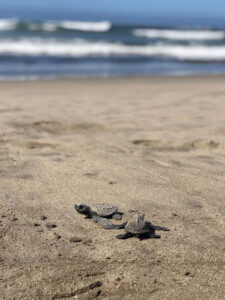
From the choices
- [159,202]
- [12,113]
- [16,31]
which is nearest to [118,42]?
[16,31]

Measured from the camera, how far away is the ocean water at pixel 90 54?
11.3 m

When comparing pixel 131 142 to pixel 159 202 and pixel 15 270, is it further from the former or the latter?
pixel 15 270

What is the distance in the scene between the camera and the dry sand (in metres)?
2.25

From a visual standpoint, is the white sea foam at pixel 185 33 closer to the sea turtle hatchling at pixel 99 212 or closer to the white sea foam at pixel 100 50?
the white sea foam at pixel 100 50

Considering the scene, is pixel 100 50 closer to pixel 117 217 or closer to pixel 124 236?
pixel 117 217

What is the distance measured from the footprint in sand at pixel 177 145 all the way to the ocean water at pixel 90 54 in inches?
212

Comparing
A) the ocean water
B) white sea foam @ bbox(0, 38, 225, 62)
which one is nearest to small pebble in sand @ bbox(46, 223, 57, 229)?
the ocean water

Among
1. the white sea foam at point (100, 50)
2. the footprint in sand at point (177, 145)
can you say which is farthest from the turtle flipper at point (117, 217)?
the white sea foam at point (100, 50)

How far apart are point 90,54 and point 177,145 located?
11645mm

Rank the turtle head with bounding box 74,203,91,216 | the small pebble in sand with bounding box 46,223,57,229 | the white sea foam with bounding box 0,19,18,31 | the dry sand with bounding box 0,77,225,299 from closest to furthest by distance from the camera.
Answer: the dry sand with bounding box 0,77,225,299 → the small pebble in sand with bounding box 46,223,57,229 → the turtle head with bounding box 74,203,91,216 → the white sea foam with bounding box 0,19,18,31

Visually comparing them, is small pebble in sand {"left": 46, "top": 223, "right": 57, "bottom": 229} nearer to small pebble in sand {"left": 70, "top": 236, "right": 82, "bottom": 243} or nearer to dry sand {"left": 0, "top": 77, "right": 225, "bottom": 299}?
dry sand {"left": 0, "top": 77, "right": 225, "bottom": 299}

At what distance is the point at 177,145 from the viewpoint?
173 inches

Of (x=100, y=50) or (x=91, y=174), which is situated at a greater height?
(x=91, y=174)

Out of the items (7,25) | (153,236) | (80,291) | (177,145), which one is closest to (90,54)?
(7,25)
